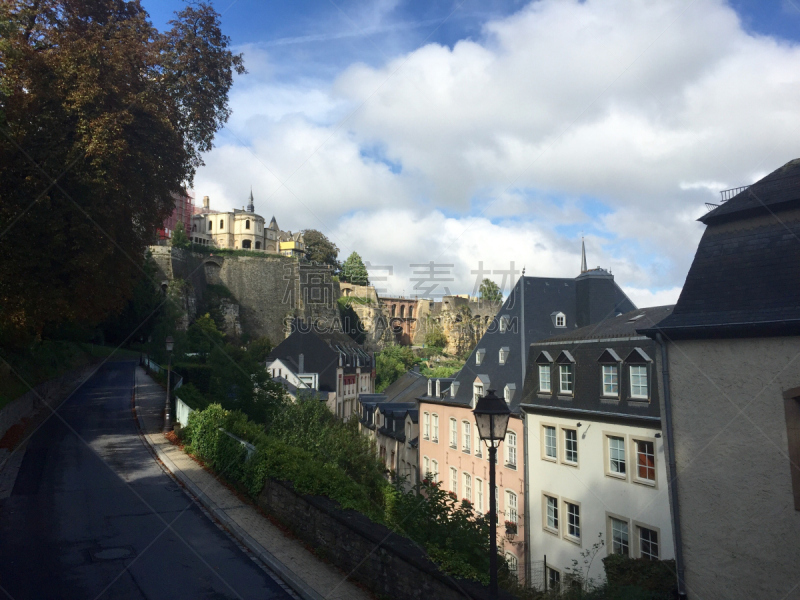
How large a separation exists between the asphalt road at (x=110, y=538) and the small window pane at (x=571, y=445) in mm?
12240

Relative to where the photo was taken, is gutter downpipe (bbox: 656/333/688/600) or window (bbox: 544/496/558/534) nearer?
gutter downpipe (bbox: 656/333/688/600)

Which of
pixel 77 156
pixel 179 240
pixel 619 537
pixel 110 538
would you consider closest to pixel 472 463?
pixel 619 537

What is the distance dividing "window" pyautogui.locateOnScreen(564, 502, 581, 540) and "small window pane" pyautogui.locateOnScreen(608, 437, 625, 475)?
2016 millimetres

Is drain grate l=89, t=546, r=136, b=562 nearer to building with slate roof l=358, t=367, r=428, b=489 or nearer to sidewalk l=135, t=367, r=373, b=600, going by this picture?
sidewalk l=135, t=367, r=373, b=600

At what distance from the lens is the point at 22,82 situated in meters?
13.3

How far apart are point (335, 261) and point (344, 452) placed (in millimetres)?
76166

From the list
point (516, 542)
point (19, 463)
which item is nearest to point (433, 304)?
point (516, 542)

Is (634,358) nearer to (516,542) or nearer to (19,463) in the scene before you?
(516,542)

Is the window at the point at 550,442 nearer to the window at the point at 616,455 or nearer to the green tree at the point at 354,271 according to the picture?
the window at the point at 616,455

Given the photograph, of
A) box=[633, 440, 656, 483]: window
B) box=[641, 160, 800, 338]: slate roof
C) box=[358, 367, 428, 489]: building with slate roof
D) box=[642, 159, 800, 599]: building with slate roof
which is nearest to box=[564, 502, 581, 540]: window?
box=[633, 440, 656, 483]: window

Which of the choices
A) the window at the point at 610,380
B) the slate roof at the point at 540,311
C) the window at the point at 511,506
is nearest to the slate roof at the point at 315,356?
the slate roof at the point at 540,311

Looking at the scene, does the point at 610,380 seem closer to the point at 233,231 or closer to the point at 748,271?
the point at 748,271

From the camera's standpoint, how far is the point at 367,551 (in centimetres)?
800

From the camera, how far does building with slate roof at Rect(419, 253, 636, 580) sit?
24469 mm
